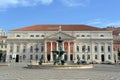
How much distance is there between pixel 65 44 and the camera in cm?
8788

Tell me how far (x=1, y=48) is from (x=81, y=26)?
3452 cm

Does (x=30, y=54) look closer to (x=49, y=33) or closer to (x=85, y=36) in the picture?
(x=49, y=33)

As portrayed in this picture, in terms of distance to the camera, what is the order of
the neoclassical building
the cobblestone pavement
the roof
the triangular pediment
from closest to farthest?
1. the cobblestone pavement
2. the triangular pediment
3. the neoclassical building
4. the roof

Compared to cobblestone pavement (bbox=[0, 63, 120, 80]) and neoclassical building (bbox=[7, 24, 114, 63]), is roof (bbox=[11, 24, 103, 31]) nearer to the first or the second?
neoclassical building (bbox=[7, 24, 114, 63])

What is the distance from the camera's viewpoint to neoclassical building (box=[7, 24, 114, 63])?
289 feet

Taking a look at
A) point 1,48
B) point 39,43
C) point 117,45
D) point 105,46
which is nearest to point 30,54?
point 39,43

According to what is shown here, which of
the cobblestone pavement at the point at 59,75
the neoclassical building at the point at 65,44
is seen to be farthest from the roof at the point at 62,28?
the cobblestone pavement at the point at 59,75

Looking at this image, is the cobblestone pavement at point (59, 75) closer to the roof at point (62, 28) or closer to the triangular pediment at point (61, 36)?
the triangular pediment at point (61, 36)

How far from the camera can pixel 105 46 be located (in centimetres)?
8906

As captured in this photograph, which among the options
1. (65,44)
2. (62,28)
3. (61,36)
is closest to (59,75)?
(61,36)

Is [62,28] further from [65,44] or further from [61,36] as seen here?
[65,44]

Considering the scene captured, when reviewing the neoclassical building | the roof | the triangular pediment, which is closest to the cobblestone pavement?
the triangular pediment

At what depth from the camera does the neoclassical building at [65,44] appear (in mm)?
88000

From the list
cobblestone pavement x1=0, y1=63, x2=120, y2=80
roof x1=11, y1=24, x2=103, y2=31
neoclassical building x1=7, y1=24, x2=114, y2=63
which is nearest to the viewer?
cobblestone pavement x1=0, y1=63, x2=120, y2=80
